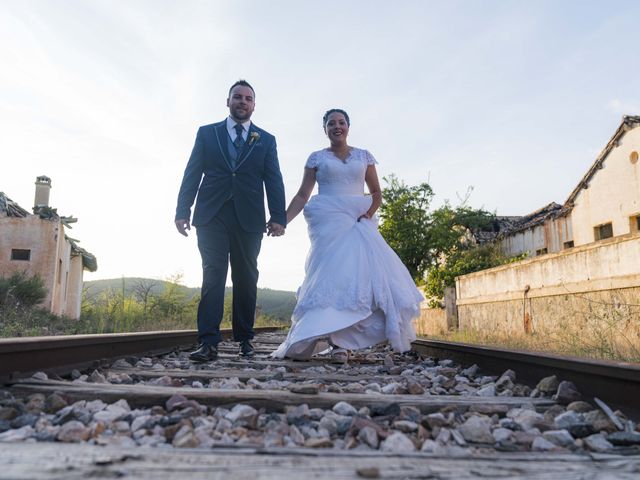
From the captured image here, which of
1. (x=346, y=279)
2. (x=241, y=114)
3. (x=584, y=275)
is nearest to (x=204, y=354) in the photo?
(x=346, y=279)

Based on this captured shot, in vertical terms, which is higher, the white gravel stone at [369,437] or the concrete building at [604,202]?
the concrete building at [604,202]

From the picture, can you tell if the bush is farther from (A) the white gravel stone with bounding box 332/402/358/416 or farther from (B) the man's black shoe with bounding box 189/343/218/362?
(A) the white gravel stone with bounding box 332/402/358/416

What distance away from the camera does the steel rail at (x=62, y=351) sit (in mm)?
2631

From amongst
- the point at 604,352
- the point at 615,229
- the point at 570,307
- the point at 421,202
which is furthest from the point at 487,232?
the point at 604,352

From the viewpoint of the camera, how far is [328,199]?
15.4 ft

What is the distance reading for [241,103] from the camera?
4535mm

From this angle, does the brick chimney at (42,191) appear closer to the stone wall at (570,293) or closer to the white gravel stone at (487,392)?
the stone wall at (570,293)

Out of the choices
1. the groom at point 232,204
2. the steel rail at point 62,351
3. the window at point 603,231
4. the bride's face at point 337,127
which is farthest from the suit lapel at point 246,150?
the window at point 603,231

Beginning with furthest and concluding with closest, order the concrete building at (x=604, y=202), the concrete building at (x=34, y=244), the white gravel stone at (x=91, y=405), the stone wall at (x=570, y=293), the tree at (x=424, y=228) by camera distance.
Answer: the tree at (x=424, y=228) < the concrete building at (x=34, y=244) < the concrete building at (x=604, y=202) < the stone wall at (x=570, y=293) < the white gravel stone at (x=91, y=405)

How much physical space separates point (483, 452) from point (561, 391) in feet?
3.09

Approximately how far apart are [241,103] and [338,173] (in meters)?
1.01

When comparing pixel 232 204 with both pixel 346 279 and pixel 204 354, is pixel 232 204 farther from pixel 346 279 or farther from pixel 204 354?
pixel 204 354

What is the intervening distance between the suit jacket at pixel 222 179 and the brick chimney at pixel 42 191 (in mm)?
15787

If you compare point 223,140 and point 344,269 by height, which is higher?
point 223,140
